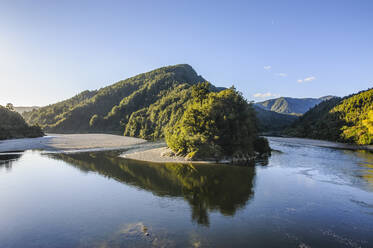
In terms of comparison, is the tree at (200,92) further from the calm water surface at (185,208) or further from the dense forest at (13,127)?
the dense forest at (13,127)

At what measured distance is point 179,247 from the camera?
16.2 m

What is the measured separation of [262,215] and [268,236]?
432 centimetres

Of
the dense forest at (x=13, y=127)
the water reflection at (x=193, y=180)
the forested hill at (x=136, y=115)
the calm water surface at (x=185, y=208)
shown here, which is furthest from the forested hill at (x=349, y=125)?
the dense forest at (x=13, y=127)

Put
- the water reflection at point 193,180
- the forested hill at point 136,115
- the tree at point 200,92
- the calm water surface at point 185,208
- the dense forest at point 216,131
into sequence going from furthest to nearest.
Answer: the forested hill at point 136,115, the tree at point 200,92, the dense forest at point 216,131, the water reflection at point 193,180, the calm water surface at point 185,208

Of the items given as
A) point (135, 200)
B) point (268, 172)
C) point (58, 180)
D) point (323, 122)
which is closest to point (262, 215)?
point (135, 200)

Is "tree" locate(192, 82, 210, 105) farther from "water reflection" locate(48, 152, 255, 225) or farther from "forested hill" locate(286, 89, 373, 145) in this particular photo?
"forested hill" locate(286, 89, 373, 145)

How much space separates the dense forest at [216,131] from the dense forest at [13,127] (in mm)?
73773

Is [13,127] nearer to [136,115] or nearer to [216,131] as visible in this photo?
[136,115]

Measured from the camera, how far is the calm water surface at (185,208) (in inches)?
703

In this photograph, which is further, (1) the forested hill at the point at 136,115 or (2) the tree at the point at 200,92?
(1) the forested hill at the point at 136,115

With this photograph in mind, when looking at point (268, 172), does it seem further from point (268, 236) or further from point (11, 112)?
point (11, 112)

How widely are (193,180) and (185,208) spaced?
472 inches

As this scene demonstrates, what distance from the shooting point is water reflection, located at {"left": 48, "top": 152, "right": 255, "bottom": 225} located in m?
25.8

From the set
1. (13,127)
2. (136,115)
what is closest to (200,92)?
(13,127)
